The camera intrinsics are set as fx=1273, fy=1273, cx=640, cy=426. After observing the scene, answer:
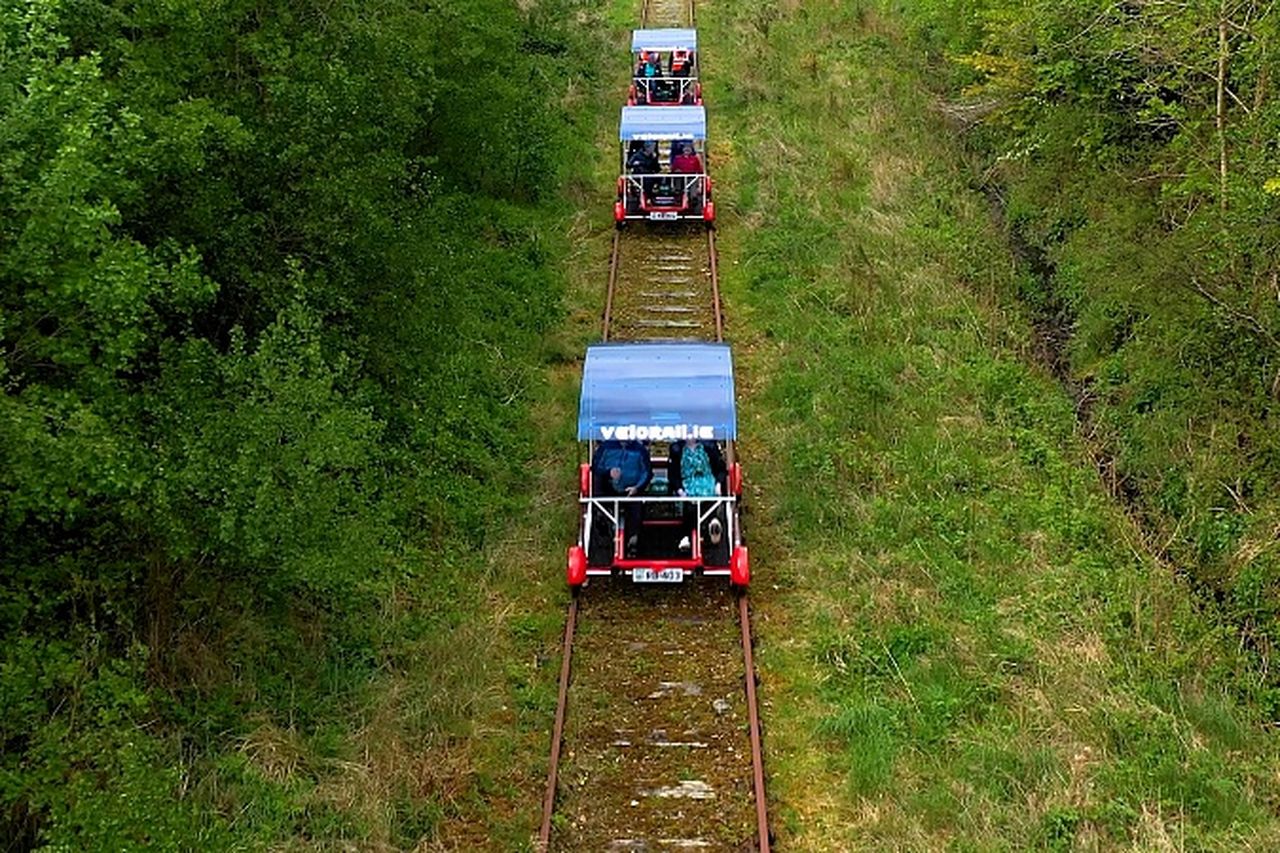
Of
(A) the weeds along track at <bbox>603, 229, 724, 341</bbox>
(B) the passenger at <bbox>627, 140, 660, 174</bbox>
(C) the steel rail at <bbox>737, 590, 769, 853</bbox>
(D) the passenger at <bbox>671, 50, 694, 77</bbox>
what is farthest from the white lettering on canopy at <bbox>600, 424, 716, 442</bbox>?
(D) the passenger at <bbox>671, 50, 694, 77</bbox>

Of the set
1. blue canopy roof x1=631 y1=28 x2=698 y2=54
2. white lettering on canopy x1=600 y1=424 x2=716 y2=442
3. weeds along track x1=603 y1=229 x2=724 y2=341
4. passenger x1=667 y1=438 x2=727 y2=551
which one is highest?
blue canopy roof x1=631 y1=28 x2=698 y2=54

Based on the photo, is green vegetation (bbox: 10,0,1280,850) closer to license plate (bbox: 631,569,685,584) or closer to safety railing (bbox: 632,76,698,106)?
license plate (bbox: 631,569,685,584)

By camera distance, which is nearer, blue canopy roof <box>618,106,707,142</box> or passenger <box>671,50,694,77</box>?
blue canopy roof <box>618,106,707,142</box>

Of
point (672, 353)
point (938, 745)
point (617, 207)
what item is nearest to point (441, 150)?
point (617, 207)

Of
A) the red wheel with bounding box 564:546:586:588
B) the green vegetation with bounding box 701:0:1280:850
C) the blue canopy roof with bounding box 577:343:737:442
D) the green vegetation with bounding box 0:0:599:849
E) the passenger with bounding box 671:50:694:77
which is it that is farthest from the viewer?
the passenger with bounding box 671:50:694:77

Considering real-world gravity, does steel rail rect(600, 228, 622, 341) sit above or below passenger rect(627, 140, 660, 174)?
below

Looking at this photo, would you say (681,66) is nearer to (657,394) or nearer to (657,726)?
(657,394)

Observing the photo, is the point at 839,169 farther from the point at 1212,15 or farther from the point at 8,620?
the point at 8,620
